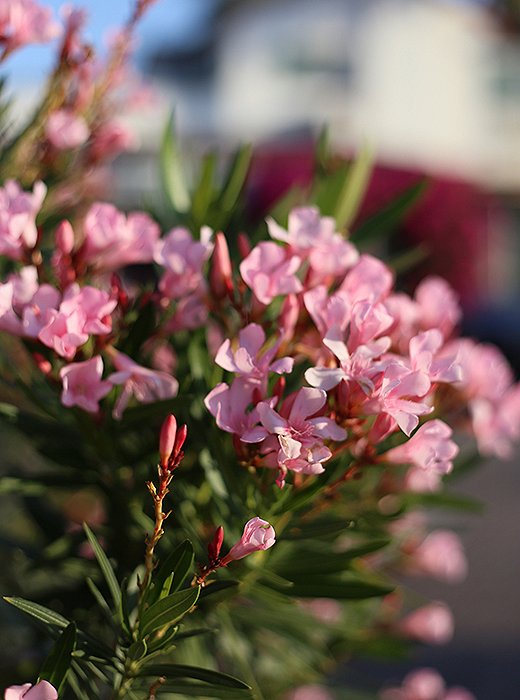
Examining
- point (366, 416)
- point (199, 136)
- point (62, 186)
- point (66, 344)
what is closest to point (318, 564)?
point (366, 416)

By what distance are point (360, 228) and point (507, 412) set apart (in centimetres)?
27

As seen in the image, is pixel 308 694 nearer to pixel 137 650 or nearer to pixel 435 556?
pixel 435 556

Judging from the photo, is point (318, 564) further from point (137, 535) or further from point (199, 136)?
point (199, 136)

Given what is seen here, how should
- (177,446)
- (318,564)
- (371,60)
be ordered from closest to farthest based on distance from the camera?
(177,446), (318,564), (371,60)

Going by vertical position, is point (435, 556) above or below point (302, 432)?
below

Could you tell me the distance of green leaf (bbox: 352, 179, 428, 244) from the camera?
111cm

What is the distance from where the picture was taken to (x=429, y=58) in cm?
1468

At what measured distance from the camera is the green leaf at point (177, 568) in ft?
2.19

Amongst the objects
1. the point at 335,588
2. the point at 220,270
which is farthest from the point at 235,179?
the point at 335,588

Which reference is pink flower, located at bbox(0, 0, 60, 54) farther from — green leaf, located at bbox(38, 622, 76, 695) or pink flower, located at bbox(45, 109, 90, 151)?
green leaf, located at bbox(38, 622, 76, 695)

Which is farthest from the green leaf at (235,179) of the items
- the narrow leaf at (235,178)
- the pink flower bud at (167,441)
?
the pink flower bud at (167,441)

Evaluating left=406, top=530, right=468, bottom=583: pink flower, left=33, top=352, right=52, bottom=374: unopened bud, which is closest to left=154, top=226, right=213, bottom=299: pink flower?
left=33, top=352, right=52, bottom=374: unopened bud

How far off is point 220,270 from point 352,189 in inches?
11.9

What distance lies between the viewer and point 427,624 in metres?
1.32
